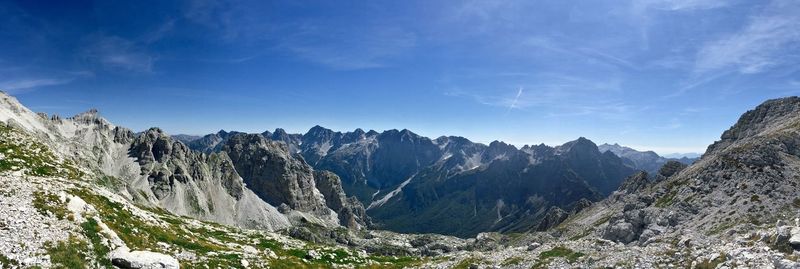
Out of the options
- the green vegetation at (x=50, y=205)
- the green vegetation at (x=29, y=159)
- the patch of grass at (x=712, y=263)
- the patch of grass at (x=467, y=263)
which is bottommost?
the patch of grass at (x=467, y=263)

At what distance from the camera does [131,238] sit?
3969cm

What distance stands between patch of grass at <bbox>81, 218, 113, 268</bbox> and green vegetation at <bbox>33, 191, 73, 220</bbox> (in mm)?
1549

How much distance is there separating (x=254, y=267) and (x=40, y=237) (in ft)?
67.5

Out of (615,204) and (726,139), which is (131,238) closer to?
(615,204)

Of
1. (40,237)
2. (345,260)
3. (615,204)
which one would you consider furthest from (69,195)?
(615,204)

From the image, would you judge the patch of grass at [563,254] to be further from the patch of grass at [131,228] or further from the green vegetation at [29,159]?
the green vegetation at [29,159]

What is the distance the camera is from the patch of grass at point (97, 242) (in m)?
32.6

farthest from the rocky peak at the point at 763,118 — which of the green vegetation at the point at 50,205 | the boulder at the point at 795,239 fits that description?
the green vegetation at the point at 50,205

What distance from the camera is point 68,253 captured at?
1227 inches

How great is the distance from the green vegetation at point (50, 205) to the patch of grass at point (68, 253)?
3658mm

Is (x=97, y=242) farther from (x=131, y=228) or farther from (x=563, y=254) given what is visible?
(x=563, y=254)

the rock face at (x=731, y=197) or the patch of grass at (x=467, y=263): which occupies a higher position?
the rock face at (x=731, y=197)

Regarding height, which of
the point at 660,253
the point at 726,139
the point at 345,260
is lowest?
the point at 345,260

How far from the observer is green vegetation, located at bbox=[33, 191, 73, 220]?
34.8 metres
